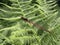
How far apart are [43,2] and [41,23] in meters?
0.19

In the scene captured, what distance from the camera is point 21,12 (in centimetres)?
140

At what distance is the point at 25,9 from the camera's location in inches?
54.7

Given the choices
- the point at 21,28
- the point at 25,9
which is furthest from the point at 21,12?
the point at 21,28

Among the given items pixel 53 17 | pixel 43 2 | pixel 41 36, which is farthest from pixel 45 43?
pixel 43 2

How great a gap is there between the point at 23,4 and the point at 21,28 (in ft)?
0.69

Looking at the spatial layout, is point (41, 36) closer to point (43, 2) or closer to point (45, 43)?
point (45, 43)

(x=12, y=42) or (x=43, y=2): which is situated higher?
(x=43, y=2)

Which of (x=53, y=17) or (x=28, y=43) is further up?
(x=53, y=17)

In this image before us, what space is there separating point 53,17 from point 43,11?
0.08 meters

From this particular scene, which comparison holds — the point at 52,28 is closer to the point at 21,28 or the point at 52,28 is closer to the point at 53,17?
the point at 53,17

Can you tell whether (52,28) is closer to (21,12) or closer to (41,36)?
(41,36)

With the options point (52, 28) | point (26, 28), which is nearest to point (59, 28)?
point (52, 28)

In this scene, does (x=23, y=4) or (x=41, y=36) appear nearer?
(x=41, y=36)

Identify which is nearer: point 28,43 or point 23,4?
point 28,43
